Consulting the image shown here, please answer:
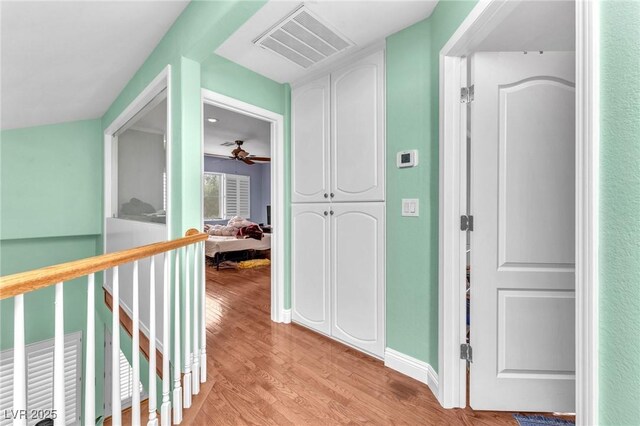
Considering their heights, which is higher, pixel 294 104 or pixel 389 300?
pixel 294 104

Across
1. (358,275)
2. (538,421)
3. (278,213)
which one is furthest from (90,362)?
(538,421)

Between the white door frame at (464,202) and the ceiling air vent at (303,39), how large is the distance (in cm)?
80

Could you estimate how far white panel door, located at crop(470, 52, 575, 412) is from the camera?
1454mm

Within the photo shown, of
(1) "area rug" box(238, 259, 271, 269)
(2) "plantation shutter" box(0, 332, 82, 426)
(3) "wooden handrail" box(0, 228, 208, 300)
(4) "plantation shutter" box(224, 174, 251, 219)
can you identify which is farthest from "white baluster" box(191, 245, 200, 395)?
(4) "plantation shutter" box(224, 174, 251, 219)

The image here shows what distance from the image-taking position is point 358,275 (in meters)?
2.16

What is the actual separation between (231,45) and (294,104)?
2.42ft

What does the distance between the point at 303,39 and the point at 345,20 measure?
1.10 feet

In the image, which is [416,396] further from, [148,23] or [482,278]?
[148,23]

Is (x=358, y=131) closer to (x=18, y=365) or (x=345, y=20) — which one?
(x=345, y=20)

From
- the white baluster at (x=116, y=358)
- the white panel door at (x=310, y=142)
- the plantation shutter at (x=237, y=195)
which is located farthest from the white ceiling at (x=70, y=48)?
the plantation shutter at (x=237, y=195)

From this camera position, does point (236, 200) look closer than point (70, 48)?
No

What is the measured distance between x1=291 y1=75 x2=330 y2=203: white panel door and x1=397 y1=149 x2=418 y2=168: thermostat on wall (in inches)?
27.3

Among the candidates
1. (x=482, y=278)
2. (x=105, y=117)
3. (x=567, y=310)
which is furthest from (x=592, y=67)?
(x=105, y=117)

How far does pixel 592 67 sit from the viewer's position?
0.71 metres
